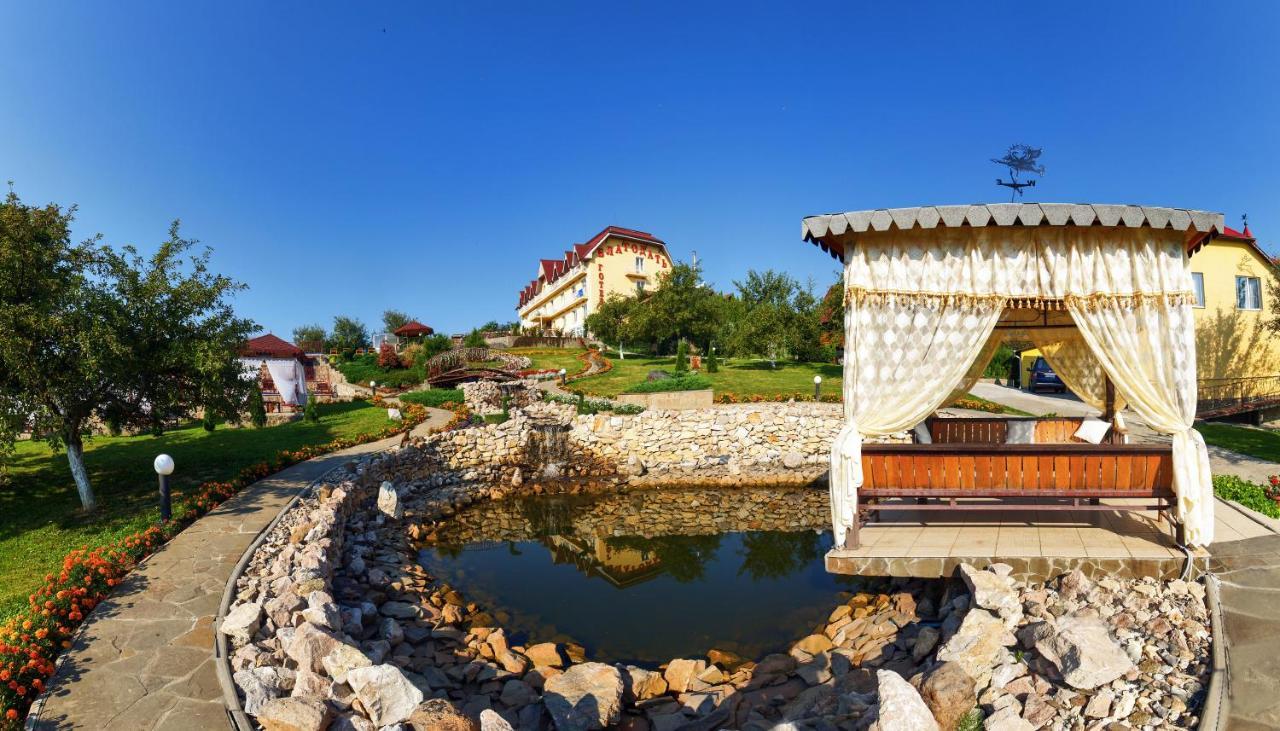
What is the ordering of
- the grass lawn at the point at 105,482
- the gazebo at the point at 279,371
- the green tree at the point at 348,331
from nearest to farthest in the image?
the grass lawn at the point at 105,482
the gazebo at the point at 279,371
the green tree at the point at 348,331

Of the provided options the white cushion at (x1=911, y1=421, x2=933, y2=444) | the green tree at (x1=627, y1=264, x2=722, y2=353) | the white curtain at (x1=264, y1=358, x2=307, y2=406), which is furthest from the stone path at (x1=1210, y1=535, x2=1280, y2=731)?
the white curtain at (x1=264, y1=358, x2=307, y2=406)

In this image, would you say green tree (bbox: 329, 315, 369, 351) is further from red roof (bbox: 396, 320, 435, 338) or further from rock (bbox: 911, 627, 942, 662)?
rock (bbox: 911, 627, 942, 662)

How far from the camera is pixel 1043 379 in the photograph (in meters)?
23.2

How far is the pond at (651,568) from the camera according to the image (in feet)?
24.0

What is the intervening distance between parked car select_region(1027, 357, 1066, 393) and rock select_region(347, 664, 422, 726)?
83.0ft

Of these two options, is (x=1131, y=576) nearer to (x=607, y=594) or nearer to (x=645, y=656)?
(x=645, y=656)

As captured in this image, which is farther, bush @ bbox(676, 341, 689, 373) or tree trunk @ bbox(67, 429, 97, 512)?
bush @ bbox(676, 341, 689, 373)

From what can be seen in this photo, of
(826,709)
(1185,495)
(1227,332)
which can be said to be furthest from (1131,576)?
(1227,332)

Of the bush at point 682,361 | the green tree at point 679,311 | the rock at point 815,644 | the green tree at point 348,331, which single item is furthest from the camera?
the green tree at point 348,331

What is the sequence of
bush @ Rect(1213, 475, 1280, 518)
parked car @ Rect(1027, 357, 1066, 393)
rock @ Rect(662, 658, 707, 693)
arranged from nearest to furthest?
rock @ Rect(662, 658, 707, 693), bush @ Rect(1213, 475, 1280, 518), parked car @ Rect(1027, 357, 1066, 393)

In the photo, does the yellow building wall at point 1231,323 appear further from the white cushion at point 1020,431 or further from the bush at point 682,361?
the bush at point 682,361

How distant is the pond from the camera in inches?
288

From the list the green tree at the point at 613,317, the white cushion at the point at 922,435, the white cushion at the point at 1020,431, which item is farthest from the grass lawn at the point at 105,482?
the green tree at the point at 613,317

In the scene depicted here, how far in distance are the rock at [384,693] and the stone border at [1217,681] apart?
523cm
